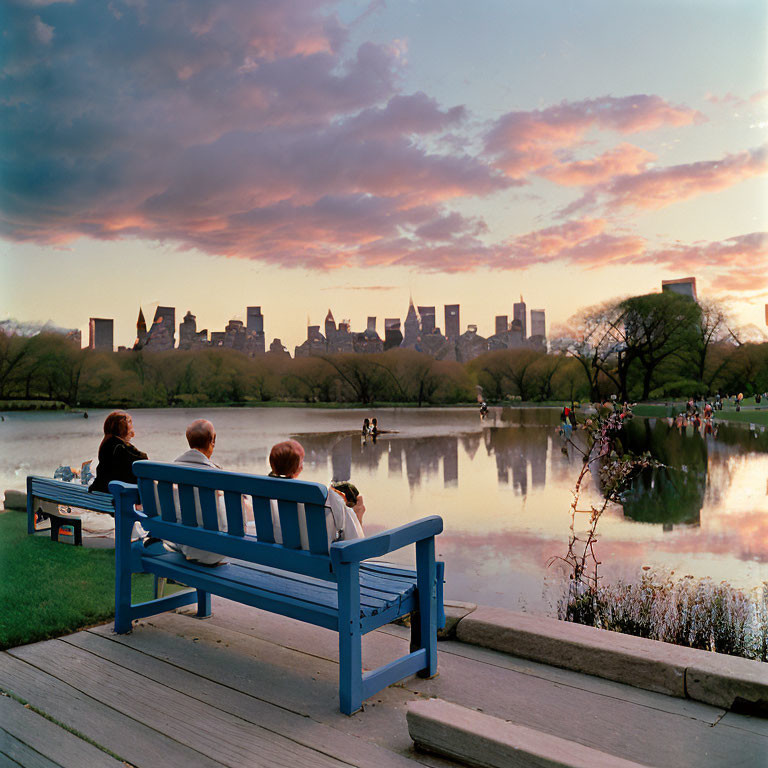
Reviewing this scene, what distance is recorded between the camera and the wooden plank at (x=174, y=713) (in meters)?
1.72

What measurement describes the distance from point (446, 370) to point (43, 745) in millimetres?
8625

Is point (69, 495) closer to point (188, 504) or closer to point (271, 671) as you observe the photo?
point (188, 504)

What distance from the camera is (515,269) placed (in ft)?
41.3

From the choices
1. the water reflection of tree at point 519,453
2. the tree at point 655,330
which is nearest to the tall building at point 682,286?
the tree at point 655,330

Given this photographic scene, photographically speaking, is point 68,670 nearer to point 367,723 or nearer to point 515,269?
point 367,723

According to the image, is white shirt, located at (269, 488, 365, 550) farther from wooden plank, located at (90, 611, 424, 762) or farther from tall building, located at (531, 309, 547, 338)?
tall building, located at (531, 309, 547, 338)

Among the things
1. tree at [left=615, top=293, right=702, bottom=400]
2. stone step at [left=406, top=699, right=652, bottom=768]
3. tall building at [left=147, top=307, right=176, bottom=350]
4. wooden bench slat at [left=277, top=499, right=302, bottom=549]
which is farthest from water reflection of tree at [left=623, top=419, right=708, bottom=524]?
stone step at [left=406, top=699, right=652, bottom=768]

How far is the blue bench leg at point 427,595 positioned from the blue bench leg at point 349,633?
0.30 m

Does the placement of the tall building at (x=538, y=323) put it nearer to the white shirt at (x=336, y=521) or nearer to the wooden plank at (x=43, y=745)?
the white shirt at (x=336, y=521)

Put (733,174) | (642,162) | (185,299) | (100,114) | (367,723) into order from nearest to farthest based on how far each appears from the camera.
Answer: (367,723), (100,114), (733,174), (185,299), (642,162)

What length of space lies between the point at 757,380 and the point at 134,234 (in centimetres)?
754

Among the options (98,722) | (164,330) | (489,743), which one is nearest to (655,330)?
(164,330)

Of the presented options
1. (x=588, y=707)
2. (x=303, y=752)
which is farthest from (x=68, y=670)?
(x=588, y=707)

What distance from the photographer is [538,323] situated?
10.6m
